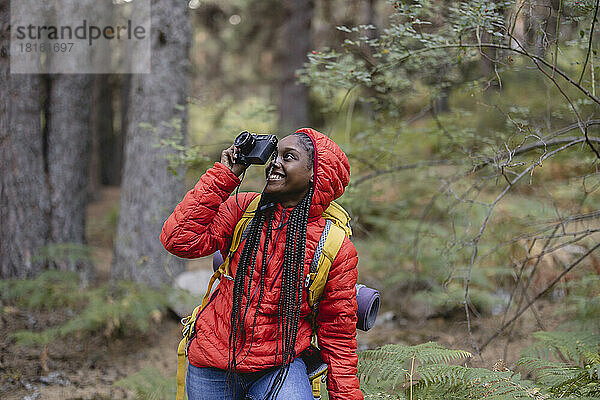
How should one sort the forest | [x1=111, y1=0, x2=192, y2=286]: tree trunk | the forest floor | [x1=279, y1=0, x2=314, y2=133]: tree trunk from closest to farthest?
the forest → the forest floor → [x1=111, y1=0, x2=192, y2=286]: tree trunk → [x1=279, y1=0, x2=314, y2=133]: tree trunk

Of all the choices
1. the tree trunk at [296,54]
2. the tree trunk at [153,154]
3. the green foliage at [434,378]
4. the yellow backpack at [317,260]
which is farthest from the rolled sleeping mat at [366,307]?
the tree trunk at [296,54]

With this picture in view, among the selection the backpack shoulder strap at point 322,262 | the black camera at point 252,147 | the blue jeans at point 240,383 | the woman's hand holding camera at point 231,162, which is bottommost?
the blue jeans at point 240,383

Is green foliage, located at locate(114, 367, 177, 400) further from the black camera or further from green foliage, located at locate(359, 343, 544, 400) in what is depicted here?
the black camera

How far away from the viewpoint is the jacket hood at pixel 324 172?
2.58m

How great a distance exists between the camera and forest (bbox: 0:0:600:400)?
4156 millimetres

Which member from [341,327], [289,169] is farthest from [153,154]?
[341,327]

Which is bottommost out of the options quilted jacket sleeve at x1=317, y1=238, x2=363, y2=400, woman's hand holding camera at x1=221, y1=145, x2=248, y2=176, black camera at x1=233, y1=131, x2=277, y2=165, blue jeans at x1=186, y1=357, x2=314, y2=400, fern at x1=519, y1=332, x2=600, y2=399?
fern at x1=519, y1=332, x2=600, y2=399

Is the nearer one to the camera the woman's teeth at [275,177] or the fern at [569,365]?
the woman's teeth at [275,177]

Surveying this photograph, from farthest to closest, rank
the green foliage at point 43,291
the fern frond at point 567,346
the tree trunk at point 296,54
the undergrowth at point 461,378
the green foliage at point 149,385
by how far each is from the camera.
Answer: the tree trunk at point 296,54 < the green foliage at point 43,291 < the green foliage at point 149,385 < the fern frond at point 567,346 < the undergrowth at point 461,378

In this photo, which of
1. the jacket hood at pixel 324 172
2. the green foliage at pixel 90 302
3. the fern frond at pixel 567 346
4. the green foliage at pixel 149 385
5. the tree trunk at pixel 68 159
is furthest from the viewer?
the tree trunk at pixel 68 159

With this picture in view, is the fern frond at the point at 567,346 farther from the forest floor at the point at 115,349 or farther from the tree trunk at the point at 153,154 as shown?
the tree trunk at the point at 153,154

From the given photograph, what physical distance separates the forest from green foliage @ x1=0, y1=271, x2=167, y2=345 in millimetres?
27

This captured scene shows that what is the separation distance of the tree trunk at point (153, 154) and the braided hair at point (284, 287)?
14.8ft

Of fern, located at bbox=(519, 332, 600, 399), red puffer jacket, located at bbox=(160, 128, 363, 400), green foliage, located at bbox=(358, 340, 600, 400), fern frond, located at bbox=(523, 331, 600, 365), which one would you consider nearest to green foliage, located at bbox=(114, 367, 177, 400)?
red puffer jacket, located at bbox=(160, 128, 363, 400)
